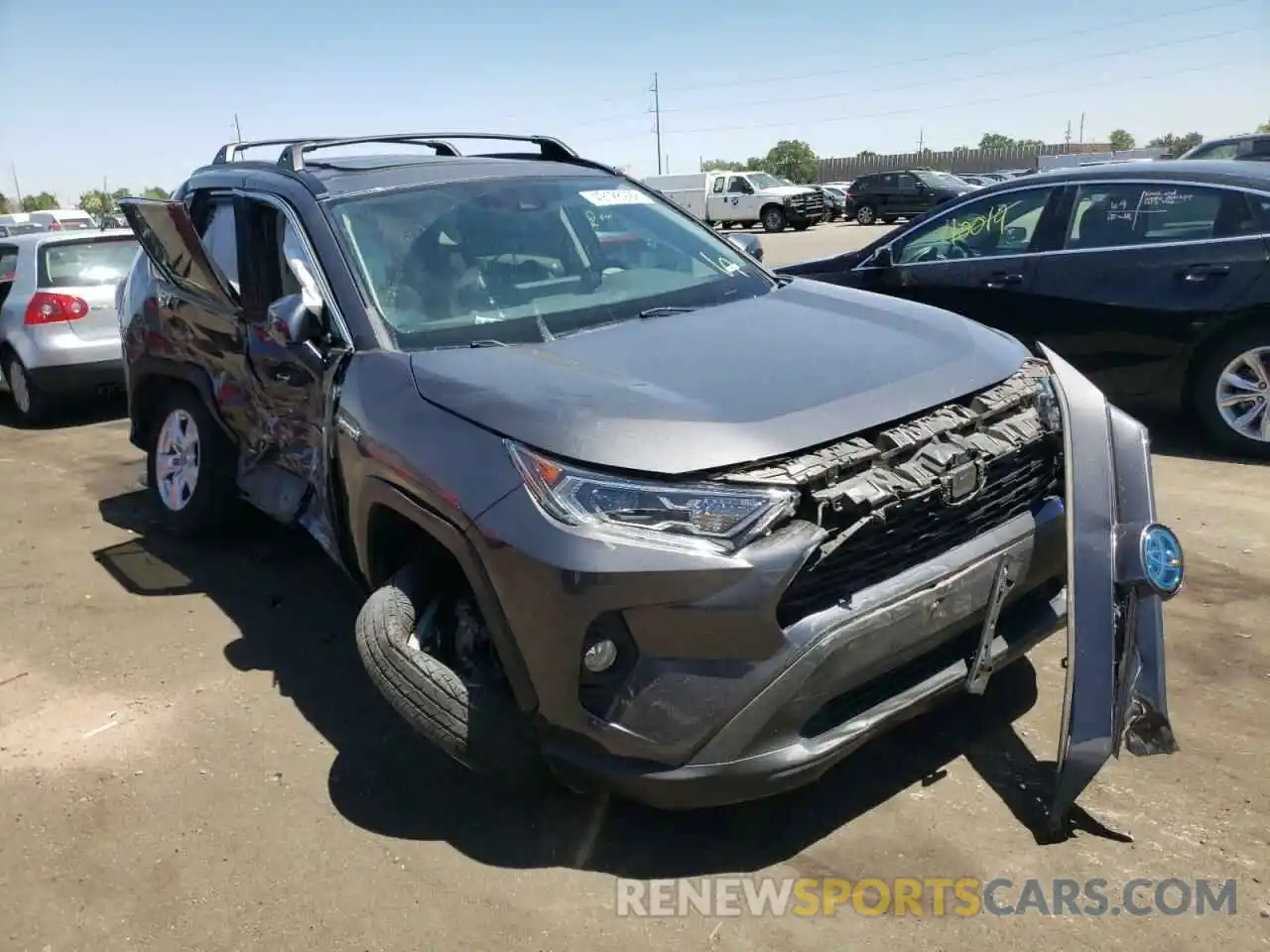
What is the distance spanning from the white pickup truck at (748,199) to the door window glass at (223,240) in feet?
93.5

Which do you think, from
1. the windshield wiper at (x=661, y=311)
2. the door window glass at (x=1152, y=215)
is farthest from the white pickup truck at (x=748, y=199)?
the windshield wiper at (x=661, y=311)

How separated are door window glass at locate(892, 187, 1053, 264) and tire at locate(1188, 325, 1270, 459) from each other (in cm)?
129

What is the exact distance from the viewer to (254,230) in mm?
4340

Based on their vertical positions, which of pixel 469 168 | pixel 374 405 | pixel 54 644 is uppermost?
pixel 469 168

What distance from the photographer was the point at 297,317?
3420 millimetres

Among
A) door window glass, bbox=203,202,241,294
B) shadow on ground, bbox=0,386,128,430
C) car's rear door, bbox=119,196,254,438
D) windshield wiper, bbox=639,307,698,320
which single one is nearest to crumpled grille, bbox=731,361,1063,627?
windshield wiper, bbox=639,307,698,320

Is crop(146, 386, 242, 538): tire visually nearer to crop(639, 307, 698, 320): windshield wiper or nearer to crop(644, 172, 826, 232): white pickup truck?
crop(639, 307, 698, 320): windshield wiper

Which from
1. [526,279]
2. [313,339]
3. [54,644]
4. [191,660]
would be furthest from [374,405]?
[54,644]

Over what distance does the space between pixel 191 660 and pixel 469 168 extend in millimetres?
2261

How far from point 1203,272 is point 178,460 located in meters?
5.57

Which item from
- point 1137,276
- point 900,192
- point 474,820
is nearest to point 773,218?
point 900,192

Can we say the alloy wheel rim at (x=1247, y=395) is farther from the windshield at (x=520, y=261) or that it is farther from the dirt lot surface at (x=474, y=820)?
the windshield at (x=520, y=261)

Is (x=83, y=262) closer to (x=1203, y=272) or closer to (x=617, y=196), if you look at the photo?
(x=617, y=196)

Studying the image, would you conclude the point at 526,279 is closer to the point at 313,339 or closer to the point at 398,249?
the point at 398,249
